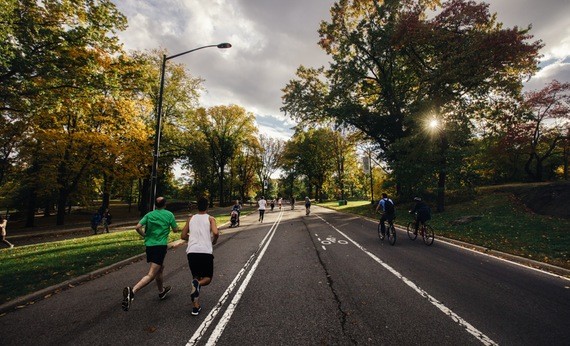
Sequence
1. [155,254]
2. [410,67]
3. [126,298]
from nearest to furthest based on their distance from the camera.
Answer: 1. [126,298]
2. [155,254]
3. [410,67]

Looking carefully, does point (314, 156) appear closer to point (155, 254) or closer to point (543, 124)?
point (543, 124)

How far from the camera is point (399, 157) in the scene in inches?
776

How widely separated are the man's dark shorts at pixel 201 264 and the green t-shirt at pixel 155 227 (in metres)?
0.93

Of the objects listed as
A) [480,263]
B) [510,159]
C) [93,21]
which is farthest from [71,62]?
[510,159]

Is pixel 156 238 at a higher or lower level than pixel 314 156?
lower

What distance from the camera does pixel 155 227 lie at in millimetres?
4906

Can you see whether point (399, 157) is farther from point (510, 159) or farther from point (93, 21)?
point (93, 21)

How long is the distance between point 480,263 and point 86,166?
27.2 meters

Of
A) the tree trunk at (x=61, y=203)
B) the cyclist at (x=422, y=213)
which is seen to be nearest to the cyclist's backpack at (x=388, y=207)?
the cyclist at (x=422, y=213)

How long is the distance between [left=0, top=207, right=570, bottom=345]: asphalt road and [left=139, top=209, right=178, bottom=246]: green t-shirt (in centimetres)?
122

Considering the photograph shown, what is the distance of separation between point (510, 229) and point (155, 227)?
15.1 metres

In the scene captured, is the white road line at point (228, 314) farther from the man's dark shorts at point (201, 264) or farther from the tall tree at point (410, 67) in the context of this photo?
the tall tree at point (410, 67)

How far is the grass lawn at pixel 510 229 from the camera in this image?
331 inches

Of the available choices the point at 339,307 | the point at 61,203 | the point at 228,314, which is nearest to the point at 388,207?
the point at 339,307
